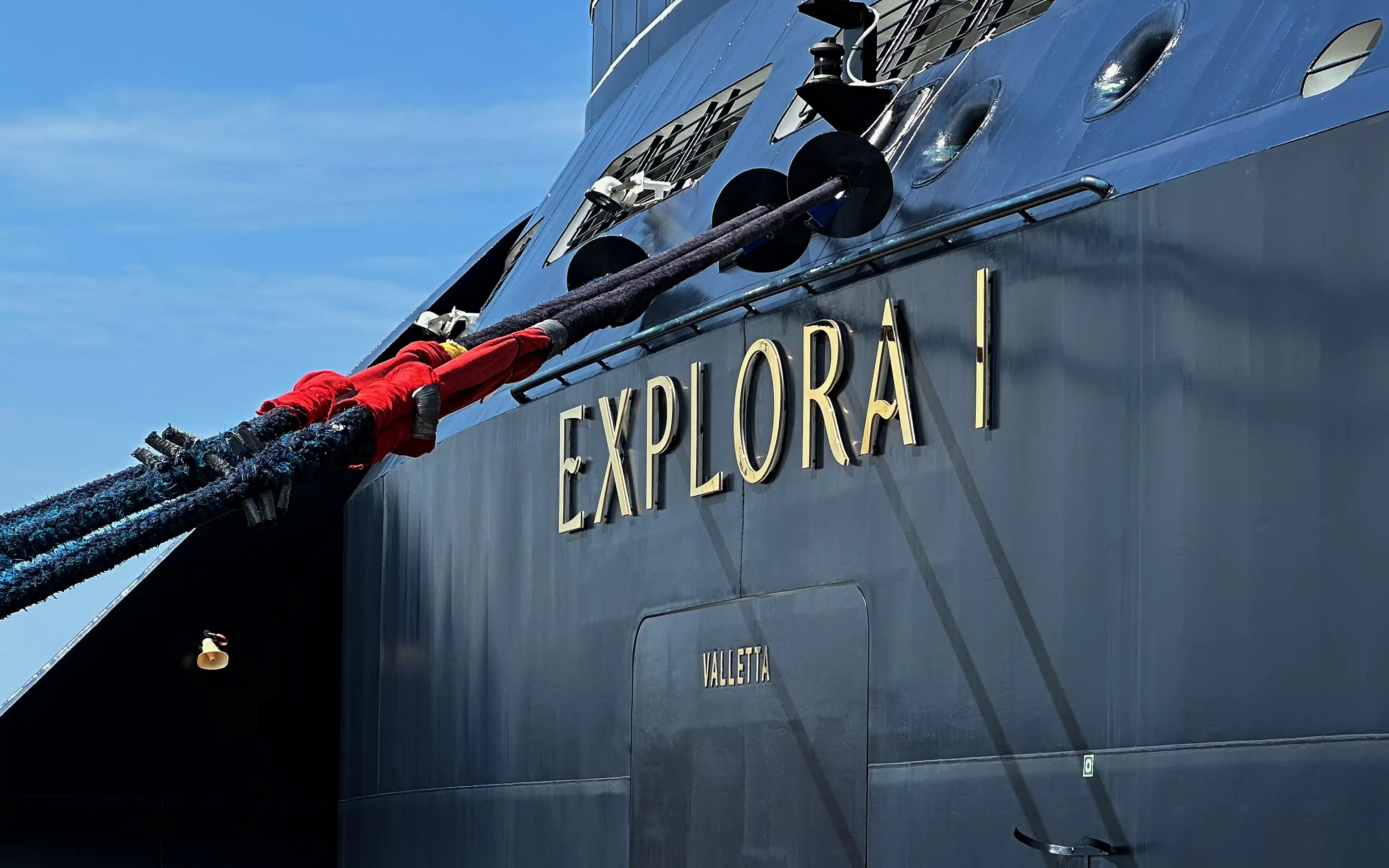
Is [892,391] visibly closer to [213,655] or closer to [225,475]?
[225,475]

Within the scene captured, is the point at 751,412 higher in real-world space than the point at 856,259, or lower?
lower

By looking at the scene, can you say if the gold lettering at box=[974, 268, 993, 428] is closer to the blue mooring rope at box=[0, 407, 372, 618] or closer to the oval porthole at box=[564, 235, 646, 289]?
the blue mooring rope at box=[0, 407, 372, 618]

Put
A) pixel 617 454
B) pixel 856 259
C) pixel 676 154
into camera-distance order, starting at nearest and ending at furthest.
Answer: pixel 856 259, pixel 617 454, pixel 676 154

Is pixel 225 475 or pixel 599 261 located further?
pixel 599 261

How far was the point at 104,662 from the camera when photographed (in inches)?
632

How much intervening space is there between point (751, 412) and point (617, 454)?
1.45 meters

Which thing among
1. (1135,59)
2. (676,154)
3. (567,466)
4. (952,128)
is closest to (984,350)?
(1135,59)

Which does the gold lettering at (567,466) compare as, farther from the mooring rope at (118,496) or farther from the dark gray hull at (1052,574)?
the mooring rope at (118,496)

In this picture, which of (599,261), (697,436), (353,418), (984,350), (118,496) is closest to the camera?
(118,496)

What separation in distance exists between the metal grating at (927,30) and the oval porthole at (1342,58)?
246 centimetres

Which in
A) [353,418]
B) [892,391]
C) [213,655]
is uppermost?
[892,391]

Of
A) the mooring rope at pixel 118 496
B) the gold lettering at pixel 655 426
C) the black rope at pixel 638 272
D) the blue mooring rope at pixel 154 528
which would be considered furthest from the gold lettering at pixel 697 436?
the blue mooring rope at pixel 154 528

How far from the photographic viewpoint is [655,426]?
1026cm

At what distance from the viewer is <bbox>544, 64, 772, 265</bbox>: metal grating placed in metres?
12.8
